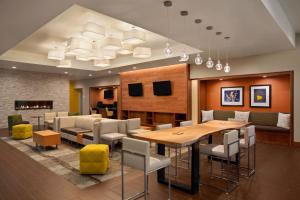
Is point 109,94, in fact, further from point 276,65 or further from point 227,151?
point 227,151

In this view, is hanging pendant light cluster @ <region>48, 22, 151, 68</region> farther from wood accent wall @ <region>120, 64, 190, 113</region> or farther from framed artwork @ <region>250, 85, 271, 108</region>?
framed artwork @ <region>250, 85, 271, 108</region>

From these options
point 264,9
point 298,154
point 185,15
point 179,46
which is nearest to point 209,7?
point 185,15

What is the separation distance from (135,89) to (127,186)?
6.91 meters

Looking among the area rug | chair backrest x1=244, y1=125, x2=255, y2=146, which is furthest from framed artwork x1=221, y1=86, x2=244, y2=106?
the area rug

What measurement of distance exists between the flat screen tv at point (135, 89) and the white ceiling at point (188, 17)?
4.79 metres

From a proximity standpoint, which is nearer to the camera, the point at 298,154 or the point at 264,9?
the point at 264,9

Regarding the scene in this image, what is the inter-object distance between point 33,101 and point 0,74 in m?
2.01

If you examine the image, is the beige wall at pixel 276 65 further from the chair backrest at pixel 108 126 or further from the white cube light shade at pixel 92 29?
the white cube light shade at pixel 92 29

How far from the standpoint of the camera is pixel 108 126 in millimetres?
5727

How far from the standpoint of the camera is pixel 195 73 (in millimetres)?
7980

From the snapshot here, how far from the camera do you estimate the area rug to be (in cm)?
365

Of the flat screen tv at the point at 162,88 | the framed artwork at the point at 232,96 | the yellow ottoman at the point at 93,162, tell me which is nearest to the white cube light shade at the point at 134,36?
the yellow ottoman at the point at 93,162

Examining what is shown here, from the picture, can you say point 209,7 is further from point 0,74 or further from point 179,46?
point 0,74

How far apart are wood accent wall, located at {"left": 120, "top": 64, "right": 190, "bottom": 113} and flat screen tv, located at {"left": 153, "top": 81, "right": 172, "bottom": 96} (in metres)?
0.17
